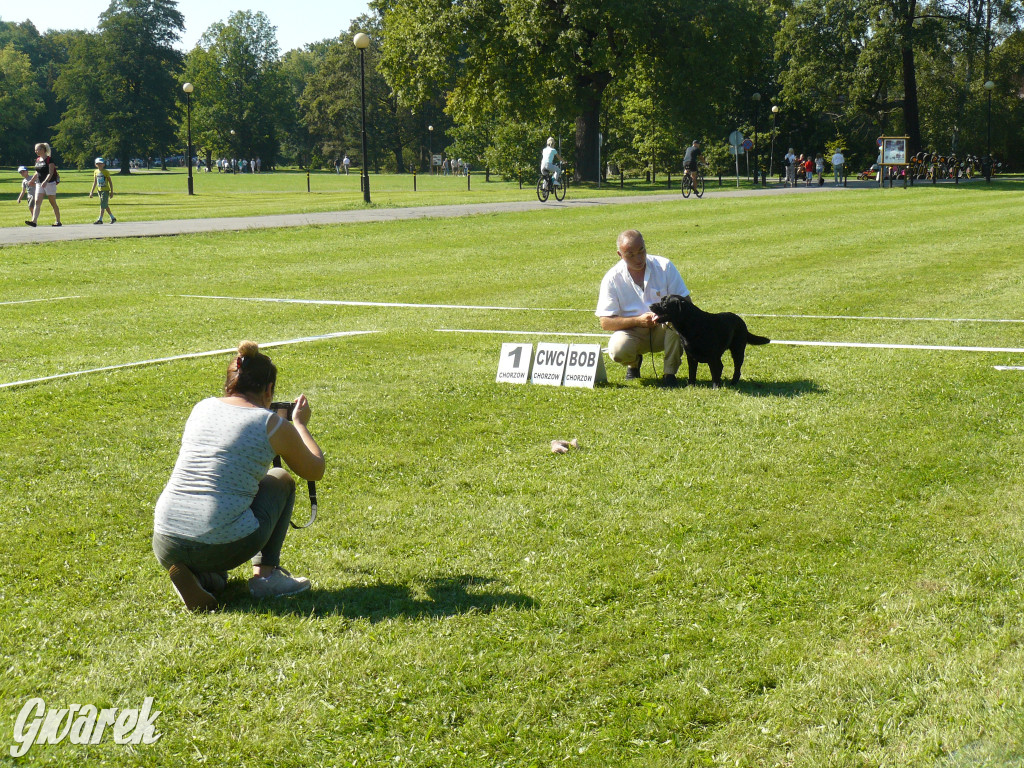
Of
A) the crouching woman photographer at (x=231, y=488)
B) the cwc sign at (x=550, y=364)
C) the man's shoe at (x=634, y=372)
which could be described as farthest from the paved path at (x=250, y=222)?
the crouching woman photographer at (x=231, y=488)

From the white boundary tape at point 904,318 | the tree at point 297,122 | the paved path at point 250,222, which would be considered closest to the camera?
the white boundary tape at point 904,318

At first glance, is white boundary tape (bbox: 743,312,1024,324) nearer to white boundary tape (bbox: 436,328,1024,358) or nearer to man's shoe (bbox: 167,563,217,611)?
white boundary tape (bbox: 436,328,1024,358)

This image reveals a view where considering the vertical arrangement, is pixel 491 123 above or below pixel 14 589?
above

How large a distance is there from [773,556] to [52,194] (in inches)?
1063

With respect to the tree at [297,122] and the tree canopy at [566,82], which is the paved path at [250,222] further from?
the tree at [297,122]

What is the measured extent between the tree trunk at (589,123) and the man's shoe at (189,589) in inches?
1708

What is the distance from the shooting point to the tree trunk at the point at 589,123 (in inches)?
1836

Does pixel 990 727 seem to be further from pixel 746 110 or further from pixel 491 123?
pixel 491 123

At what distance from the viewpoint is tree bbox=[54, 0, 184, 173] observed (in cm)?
9019

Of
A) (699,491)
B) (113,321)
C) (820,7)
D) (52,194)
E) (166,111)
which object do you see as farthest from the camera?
(166,111)

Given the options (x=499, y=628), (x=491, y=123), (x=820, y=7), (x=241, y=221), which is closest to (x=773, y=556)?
(x=499, y=628)

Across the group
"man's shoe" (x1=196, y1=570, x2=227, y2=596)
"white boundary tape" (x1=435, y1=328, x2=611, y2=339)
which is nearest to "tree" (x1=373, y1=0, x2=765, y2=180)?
"white boundary tape" (x1=435, y1=328, x2=611, y2=339)

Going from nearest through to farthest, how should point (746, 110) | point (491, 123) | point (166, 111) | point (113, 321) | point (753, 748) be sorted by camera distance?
point (753, 748)
point (113, 321)
point (746, 110)
point (491, 123)
point (166, 111)

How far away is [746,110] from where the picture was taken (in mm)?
66562
